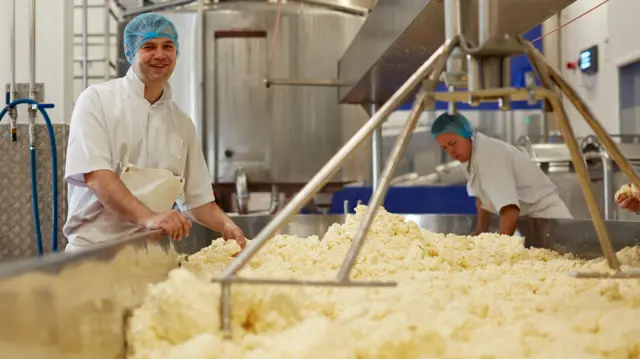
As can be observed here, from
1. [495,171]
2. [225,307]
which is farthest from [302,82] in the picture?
[225,307]

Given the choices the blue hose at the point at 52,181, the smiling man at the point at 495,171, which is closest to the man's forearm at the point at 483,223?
the smiling man at the point at 495,171

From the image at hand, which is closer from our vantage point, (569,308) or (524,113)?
(569,308)

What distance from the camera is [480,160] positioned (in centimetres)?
243

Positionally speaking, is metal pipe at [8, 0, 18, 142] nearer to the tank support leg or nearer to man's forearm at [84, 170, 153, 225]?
man's forearm at [84, 170, 153, 225]

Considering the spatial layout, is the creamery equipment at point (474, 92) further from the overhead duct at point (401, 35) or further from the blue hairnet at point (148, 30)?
the blue hairnet at point (148, 30)

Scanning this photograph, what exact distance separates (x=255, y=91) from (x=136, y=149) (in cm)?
159

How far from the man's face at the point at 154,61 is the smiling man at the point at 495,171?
42.3 inches

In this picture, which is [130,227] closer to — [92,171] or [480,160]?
[92,171]

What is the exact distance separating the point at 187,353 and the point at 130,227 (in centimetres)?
106

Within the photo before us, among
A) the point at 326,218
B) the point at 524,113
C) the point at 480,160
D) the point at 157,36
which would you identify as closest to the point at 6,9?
the point at 157,36

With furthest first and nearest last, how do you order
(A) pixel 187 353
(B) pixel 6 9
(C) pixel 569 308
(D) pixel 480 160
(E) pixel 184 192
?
(B) pixel 6 9 < (D) pixel 480 160 < (E) pixel 184 192 < (C) pixel 569 308 < (A) pixel 187 353

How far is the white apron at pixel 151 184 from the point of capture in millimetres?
1647

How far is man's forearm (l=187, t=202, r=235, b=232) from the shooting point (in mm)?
1797

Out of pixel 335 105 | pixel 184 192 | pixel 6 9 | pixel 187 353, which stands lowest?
pixel 187 353
